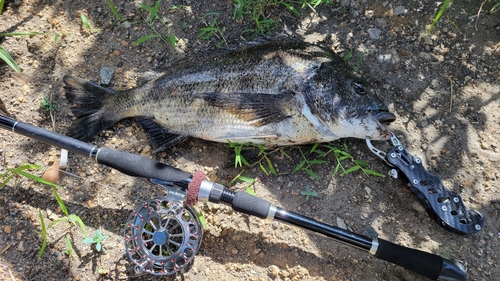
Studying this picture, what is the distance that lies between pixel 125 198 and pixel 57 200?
1.80ft

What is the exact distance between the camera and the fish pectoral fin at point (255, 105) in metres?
3.22

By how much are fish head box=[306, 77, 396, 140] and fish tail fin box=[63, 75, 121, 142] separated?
1.83m

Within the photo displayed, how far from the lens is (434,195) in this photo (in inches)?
126

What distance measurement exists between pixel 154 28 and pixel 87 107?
1.04 metres

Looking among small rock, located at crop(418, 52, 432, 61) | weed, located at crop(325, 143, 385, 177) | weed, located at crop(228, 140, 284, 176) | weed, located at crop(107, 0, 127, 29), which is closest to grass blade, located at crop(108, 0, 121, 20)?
weed, located at crop(107, 0, 127, 29)

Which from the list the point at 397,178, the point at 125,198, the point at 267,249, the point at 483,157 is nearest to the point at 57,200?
the point at 125,198

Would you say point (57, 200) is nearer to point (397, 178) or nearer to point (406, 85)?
point (397, 178)

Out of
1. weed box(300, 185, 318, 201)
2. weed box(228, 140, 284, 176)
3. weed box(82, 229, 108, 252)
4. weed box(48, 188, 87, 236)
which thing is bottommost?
weed box(82, 229, 108, 252)

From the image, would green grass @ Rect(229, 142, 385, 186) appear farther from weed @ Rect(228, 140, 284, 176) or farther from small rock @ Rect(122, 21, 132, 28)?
small rock @ Rect(122, 21, 132, 28)

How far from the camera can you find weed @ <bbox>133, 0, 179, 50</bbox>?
3781 millimetres

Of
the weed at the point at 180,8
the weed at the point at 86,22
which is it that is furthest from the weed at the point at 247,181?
the weed at the point at 86,22

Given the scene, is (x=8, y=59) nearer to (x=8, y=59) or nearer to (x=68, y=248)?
(x=8, y=59)

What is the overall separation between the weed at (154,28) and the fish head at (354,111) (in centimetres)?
157

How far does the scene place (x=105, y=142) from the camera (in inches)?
144
